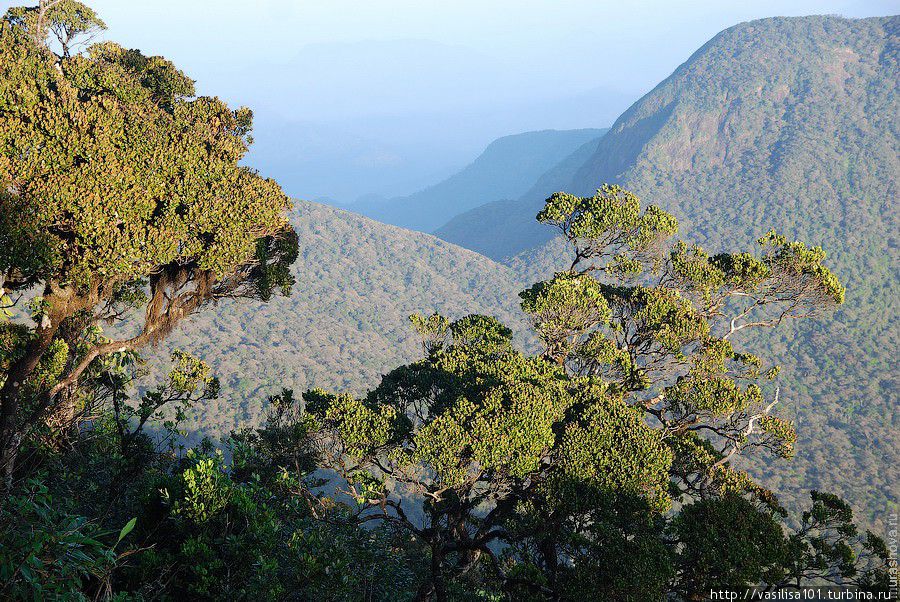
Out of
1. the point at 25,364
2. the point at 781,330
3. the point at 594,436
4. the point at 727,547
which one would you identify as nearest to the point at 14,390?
the point at 25,364

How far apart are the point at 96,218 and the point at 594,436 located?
11.7 metres

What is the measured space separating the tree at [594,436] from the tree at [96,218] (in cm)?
496

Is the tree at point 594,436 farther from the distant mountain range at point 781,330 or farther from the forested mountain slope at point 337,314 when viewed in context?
the distant mountain range at point 781,330

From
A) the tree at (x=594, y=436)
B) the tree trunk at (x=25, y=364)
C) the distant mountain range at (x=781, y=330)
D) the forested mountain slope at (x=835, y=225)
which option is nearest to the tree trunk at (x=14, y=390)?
the tree trunk at (x=25, y=364)

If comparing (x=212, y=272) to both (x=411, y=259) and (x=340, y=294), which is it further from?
(x=411, y=259)

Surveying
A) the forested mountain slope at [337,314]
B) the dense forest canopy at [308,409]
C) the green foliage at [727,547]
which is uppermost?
the forested mountain slope at [337,314]

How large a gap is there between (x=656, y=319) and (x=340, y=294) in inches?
5840

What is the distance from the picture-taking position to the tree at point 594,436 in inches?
477

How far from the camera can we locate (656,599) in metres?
10.8

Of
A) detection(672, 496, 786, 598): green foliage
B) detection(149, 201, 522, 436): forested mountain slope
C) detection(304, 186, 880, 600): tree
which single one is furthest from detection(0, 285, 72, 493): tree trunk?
detection(149, 201, 522, 436): forested mountain slope

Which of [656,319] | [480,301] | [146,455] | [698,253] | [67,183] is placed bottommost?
[146,455]

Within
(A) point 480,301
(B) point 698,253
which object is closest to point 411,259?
(A) point 480,301

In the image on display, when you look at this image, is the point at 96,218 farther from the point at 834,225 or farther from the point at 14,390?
the point at 834,225

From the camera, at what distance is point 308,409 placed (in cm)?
1673
